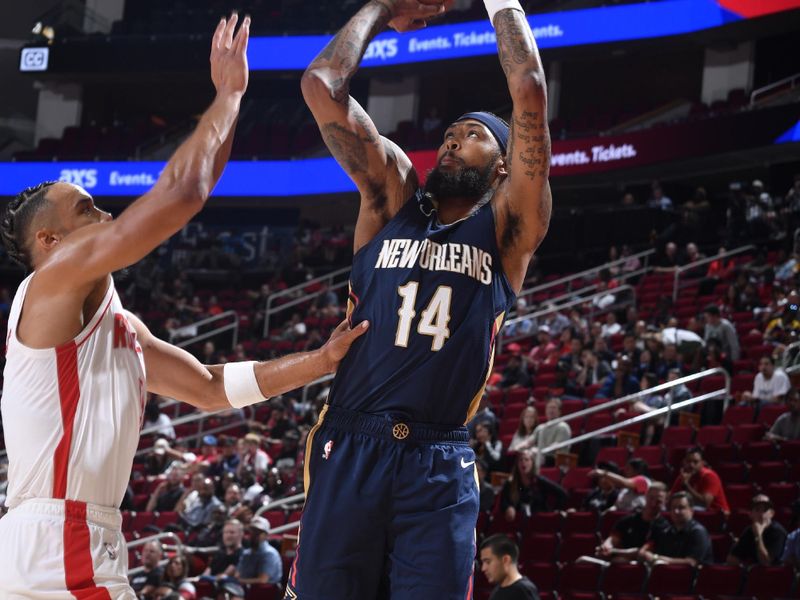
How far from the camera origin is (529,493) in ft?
34.6

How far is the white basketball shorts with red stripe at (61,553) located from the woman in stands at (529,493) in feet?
23.9

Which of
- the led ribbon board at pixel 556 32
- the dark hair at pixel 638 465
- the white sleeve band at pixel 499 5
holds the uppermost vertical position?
the led ribbon board at pixel 556 32

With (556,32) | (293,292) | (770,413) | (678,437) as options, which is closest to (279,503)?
(678,437)

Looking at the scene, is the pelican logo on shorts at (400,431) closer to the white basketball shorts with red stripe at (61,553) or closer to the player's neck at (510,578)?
the white basketball shorts with red stripe at (61,553)

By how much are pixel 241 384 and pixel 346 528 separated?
807 mm

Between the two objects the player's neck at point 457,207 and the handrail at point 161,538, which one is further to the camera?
the handrail at point 161,538

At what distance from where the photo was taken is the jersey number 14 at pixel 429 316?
3666 mm

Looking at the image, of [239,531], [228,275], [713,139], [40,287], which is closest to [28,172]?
[228,275]

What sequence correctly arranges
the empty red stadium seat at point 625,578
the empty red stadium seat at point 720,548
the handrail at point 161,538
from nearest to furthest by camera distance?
the empty red stadium seat at point 625,578, the empty red stadium seat at point 720,548, the handrail at point 161,538

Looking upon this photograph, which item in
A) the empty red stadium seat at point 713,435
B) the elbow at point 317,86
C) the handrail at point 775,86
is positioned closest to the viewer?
the elbow at point 317,86

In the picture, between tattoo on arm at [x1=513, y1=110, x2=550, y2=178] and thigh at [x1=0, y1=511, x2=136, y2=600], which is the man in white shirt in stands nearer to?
tattoo on arm at [x1=513, y1=110, x2=550, y2=178]

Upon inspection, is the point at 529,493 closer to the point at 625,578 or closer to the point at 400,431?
the point at 625,578

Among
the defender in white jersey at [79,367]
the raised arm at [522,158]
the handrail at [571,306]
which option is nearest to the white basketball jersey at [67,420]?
the defender in white jersey at [79,367]

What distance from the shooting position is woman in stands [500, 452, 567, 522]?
10445mm
